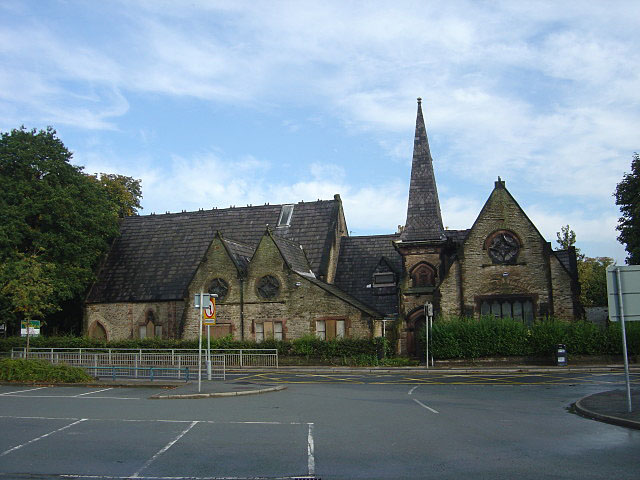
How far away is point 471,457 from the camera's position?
9.73m

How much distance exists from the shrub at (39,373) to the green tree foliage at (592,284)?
56192 mm

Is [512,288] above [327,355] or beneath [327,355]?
above

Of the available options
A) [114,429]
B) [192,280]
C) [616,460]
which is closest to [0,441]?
[114,429]

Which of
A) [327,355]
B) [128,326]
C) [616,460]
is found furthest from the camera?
[128,326]

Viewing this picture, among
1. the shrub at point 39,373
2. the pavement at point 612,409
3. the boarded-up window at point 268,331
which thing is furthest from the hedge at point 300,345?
the pavement at point 612,409

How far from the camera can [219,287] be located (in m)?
39.4

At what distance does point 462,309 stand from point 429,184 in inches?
337

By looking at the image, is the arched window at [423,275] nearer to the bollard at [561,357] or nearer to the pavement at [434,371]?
the pavement at [434,371]

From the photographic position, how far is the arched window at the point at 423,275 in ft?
130

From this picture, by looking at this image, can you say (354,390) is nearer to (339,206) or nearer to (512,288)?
(512,288)

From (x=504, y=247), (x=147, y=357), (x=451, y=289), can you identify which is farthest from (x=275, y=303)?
(x=504, y=247)

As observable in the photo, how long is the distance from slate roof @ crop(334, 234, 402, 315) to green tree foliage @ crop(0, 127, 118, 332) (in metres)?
16.2

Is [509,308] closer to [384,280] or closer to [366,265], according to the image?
[384,280]

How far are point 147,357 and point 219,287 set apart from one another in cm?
865
